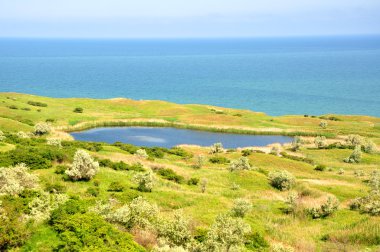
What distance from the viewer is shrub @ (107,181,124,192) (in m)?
32.1

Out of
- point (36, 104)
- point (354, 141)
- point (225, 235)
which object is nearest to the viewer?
point (225, 235)

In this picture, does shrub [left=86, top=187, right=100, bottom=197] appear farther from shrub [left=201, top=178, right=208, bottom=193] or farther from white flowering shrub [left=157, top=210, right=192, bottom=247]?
shrub [left=201, top=178, right=208, bottom=193]

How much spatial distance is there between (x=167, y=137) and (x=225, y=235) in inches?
2776

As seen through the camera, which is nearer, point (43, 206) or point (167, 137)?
point (43, 206)

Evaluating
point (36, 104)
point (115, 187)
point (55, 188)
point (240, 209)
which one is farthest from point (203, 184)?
point (36, 104)

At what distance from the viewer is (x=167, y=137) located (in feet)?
295

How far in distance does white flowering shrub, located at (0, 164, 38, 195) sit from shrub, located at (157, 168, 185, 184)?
1589 centimetres

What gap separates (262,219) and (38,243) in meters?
19.0

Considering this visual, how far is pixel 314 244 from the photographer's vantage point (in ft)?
84.3

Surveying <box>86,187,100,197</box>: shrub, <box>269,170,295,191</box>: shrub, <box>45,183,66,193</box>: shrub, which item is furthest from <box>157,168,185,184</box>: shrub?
<box>45,183,66,193</box>: shrub

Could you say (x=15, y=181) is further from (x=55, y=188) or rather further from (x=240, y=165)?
(x=240, y=165)

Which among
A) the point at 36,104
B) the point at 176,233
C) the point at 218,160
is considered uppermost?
the point at 176,233

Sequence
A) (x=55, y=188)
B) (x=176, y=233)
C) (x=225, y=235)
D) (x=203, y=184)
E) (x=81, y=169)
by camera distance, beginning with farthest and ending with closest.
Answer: (x=203, y=184), (x=81, y=169), (x=55, y=188), (x=176, y=233), (x=225, y=235)

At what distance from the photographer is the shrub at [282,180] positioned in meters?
42.3
